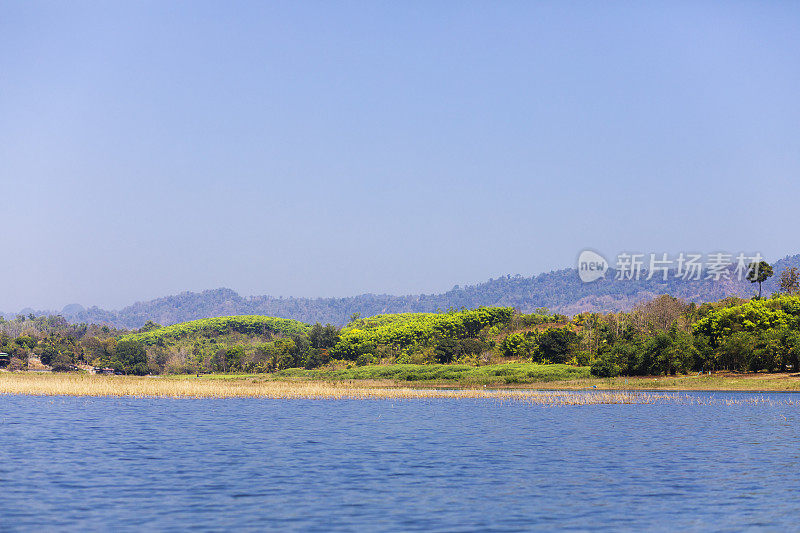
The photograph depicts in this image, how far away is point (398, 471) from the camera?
3478cm

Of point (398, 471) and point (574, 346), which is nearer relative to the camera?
point (398, 471)

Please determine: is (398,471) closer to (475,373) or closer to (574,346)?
(475,373)

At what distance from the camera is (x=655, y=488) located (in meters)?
30.7

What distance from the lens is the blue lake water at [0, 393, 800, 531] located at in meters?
25.4

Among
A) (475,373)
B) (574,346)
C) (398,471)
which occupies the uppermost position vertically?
(574,346)

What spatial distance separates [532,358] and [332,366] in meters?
47.3

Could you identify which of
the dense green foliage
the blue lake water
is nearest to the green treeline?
the dense green foliage

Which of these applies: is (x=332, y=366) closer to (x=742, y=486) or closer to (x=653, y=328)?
(x=653, y=328)

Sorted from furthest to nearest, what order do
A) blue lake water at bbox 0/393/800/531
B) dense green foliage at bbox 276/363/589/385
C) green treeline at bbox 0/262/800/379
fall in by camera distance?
dense green foliage at bbox 276/363/589/385
green treeline at bbox 0/262/800/379
blue lake water at bbox 0/393/800/531

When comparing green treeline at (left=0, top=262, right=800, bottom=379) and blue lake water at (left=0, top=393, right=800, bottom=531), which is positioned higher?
green treeline at (left=0, top=262, right=800, bottom=379)

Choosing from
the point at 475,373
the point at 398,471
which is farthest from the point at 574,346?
the point at 398,471

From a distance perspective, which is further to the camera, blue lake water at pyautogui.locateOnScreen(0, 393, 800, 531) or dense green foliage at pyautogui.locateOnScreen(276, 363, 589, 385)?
dense green foliage at pyautogui.locateOnScreen(276, 363, 589, 385)

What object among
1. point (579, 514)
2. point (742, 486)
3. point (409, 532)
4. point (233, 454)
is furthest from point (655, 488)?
point (233, 454)

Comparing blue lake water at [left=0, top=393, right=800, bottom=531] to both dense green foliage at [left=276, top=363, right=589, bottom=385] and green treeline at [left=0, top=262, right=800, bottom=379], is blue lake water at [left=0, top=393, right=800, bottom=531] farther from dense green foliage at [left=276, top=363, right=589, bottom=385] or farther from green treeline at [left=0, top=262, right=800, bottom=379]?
dense green foliage at [left=276, top=363, right=589, bottom=385]
